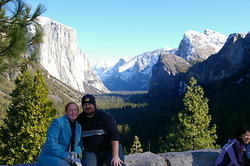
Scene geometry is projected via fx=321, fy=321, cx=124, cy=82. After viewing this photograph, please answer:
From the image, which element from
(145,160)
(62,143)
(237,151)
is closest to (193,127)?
(145,160)

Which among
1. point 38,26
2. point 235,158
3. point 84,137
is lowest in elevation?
point 235,158

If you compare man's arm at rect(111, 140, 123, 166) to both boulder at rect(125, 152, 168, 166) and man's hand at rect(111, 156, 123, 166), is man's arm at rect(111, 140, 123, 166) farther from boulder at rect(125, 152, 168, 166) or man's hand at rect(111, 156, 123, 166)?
boulder at rect(125, 152, 168, 166)

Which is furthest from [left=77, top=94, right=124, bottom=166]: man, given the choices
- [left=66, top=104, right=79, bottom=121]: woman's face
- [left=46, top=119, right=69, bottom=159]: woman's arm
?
[left=46, top=119, right=69, bottom=159]: woman's arm

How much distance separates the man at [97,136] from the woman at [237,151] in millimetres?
3326

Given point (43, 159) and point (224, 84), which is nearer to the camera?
point (43, 159)

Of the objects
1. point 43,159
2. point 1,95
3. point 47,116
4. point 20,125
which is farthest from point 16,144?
point 1,95

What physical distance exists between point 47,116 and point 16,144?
2.84m

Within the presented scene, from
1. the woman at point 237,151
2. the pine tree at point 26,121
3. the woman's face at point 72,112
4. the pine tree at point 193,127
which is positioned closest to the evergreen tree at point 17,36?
the woman's face at point 72,112

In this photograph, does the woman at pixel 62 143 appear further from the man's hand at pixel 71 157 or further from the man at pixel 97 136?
the man at pixel 97 136

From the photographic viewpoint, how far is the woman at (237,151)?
8508 millimetres

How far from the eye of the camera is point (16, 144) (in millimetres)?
22219

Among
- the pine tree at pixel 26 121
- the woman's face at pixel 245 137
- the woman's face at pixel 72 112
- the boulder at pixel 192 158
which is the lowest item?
the boulder at pixel 192 158

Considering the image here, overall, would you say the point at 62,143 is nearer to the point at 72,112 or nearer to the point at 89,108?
the point at 72,112

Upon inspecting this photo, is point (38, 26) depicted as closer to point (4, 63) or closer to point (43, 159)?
point (4, 63)
